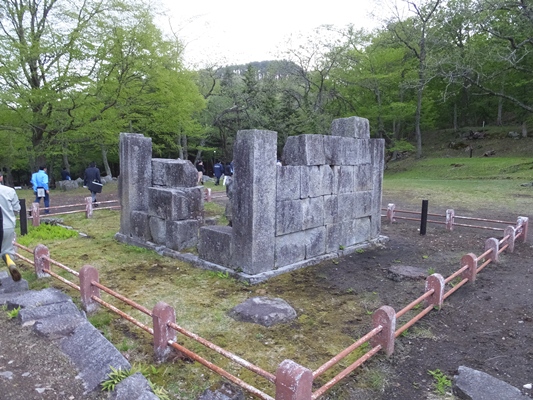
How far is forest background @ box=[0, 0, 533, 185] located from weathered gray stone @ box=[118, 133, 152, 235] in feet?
29.9

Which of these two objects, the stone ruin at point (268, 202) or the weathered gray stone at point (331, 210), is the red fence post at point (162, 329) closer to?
the stone ruin at point (268, 202)

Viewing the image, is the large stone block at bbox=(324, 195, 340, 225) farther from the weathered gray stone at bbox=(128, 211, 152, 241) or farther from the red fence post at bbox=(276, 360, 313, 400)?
the red fence post at bbox=(276, 360, 313, 400)

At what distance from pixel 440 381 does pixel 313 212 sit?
4247mm

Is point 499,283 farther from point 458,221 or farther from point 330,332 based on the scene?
point 458,221

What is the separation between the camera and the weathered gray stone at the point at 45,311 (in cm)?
486

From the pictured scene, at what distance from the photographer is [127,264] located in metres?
7.79

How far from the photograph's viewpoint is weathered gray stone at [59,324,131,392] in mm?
3729

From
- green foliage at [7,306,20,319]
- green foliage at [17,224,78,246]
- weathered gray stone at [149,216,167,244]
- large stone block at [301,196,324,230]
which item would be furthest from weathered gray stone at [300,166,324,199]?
green foliage at [17,224,78,246]

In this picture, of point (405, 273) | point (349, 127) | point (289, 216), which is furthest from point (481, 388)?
point (349, 127)

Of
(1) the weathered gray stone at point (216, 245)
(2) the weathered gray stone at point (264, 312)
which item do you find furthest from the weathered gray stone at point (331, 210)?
(2) the weathered gray stone at point (264, 312)

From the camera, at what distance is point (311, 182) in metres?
7.67

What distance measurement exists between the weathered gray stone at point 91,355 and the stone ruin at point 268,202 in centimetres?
287

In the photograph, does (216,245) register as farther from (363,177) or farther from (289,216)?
(363,177)

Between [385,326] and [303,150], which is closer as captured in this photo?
[385,326]
